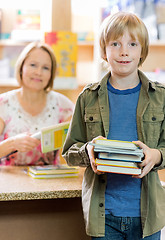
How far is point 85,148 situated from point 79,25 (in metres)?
3.23

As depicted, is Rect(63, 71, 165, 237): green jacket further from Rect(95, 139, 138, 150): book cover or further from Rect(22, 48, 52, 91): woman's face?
Rect(22, 48, 52, 91): woman's face

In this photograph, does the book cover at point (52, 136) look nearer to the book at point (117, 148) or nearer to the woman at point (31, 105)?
the woman at point (31, 105)

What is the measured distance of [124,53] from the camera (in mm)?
1292

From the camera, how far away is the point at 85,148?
50.8 inches

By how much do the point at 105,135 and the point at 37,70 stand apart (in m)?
1.15

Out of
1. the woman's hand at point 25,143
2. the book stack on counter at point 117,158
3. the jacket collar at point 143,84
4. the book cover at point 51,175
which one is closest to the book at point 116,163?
A: the book stack on counter at point 117,158

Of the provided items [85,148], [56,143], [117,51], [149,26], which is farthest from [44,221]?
[149,26]

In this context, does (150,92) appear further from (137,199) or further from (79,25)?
(79,25)

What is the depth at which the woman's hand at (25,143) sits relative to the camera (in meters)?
2.06

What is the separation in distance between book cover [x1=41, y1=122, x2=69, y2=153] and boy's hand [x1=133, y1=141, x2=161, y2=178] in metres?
0.77

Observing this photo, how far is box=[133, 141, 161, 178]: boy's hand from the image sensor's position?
1208 mm

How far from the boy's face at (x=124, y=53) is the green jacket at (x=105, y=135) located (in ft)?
→ 0.31

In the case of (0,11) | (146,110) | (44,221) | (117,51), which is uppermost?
(0,11)

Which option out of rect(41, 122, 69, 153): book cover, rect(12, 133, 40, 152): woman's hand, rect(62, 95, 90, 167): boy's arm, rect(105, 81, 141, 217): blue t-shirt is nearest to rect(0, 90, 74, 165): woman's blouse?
rect(12, 133, 40, 152): woman's hand
